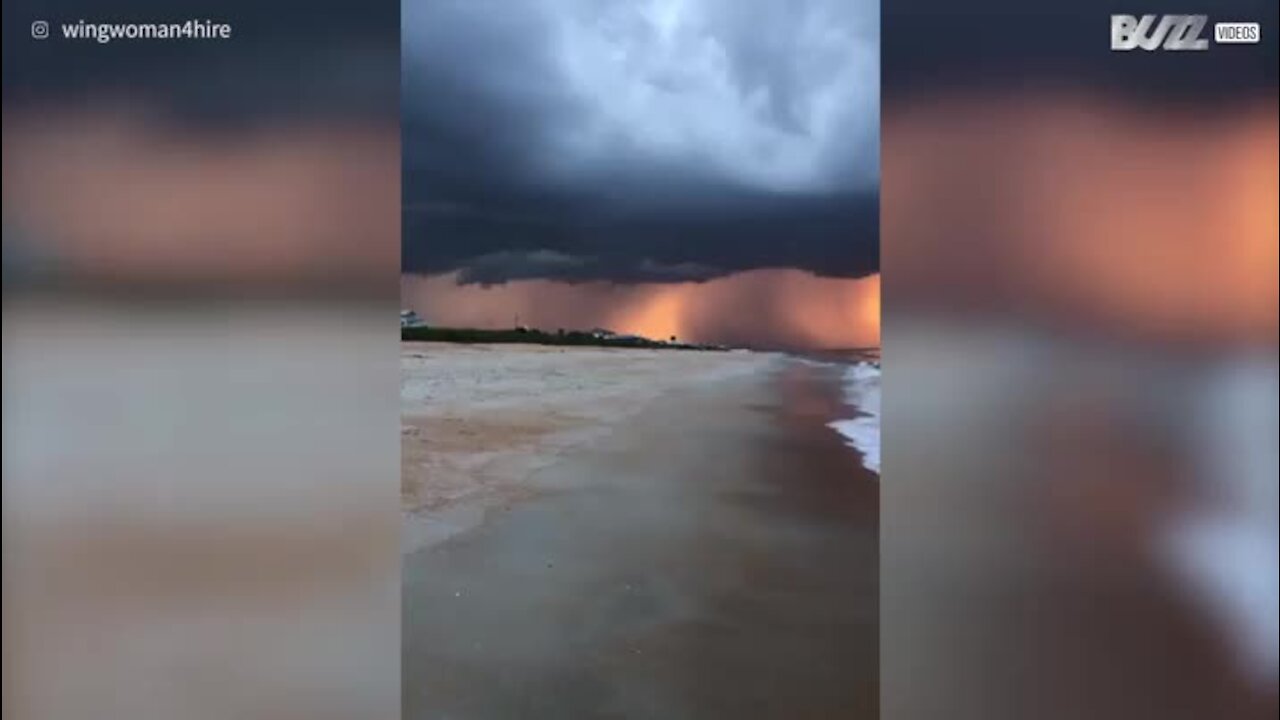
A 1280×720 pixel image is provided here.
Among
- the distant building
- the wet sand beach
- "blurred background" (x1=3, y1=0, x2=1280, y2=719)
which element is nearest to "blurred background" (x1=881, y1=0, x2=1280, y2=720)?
"blurred background" (x1=3, y1=0, x2=1280, y2=719)

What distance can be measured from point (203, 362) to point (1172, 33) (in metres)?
1.88

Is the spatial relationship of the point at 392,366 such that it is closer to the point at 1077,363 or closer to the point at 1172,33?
the point at 1077,363

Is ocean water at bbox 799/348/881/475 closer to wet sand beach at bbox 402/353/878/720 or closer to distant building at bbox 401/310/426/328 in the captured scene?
wet sand beach at bbox 402/353/878/720

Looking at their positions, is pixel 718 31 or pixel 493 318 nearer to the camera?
pixel 718 31

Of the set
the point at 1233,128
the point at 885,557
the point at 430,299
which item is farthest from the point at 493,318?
the point at 1233,128

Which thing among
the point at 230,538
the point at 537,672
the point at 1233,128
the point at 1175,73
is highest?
the point at 1175,73

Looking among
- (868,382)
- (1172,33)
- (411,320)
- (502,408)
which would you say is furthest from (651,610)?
(502,408)

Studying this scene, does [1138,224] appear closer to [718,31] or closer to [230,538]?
[718,31]

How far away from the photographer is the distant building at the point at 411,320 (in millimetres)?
1241

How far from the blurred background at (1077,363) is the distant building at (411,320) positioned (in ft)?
3.00

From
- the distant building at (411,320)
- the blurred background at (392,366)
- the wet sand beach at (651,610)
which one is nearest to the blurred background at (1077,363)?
the blurred background at (392,366)

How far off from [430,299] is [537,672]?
0.83 m

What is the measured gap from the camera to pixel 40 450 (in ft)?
3.96

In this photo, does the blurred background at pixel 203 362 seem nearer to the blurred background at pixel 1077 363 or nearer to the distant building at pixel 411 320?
the distant building at pixel 411 320
